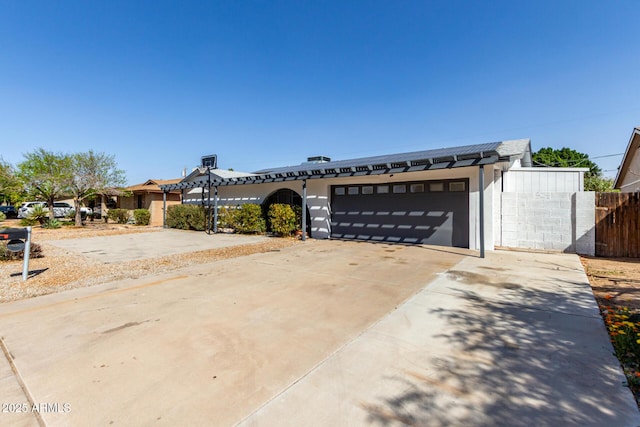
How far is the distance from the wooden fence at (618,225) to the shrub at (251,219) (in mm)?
12645

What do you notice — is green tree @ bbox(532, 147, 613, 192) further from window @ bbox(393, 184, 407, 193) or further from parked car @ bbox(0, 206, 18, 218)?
parked car @ bbox(0, 206, 18, 218)

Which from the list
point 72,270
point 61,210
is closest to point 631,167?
point 72,270

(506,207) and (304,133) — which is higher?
(304,133)

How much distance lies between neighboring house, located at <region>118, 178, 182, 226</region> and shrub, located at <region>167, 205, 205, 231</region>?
368 cm

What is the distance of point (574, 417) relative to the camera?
1.96m

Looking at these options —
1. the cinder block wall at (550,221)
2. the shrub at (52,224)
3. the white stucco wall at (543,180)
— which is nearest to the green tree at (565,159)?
the white stucco wall at (543,180)

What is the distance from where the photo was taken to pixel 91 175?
18.4 meters

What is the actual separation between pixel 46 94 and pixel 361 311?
16.6m

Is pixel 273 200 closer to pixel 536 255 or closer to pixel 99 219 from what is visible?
pixel 536 255

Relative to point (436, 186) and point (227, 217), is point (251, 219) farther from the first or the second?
point (436, 186)

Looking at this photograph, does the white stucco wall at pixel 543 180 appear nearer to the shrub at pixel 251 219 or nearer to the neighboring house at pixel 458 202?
the neighboring house at pixel 458 202

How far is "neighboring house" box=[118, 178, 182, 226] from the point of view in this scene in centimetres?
2147

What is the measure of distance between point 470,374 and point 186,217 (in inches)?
689

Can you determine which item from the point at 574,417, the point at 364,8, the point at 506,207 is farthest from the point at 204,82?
the point at 574,417
